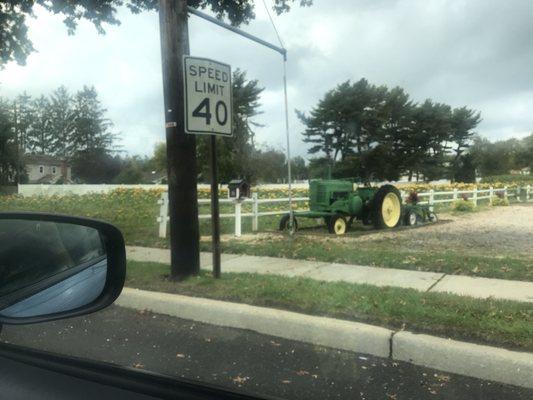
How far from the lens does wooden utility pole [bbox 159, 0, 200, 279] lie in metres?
6.27

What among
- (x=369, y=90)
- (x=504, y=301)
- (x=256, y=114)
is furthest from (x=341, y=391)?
(x=256, y=114)

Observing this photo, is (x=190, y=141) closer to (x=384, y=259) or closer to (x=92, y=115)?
(x=384, y=259)

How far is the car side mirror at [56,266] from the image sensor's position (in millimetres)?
1799

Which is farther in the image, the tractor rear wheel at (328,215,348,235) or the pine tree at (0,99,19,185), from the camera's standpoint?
the pine tree at (0,99,19,185)

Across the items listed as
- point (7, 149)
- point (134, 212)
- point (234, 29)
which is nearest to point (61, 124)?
point (7, 149)

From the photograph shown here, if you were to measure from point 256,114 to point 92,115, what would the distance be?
5543 cm

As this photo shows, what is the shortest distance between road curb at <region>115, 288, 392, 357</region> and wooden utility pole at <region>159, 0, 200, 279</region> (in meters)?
0.79

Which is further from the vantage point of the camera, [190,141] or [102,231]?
[190,141]

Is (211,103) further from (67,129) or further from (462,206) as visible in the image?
(67,129)

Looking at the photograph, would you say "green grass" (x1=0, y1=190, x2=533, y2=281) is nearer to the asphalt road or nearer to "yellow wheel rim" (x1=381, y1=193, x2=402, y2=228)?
"yellow wheel rim" (x1=381, y1=193, x2=402, y2=228)

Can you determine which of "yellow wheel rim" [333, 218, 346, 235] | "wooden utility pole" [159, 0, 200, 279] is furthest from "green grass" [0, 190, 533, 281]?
"wooden utility pole" [159, 0, 200, 279]

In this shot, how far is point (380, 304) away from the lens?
471 cm

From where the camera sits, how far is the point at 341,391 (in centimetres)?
331

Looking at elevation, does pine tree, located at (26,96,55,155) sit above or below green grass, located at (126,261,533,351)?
above
